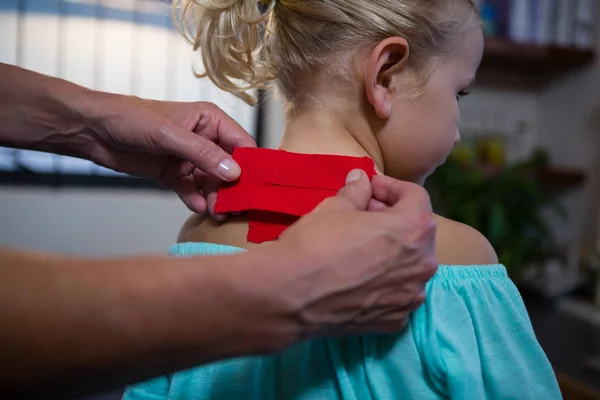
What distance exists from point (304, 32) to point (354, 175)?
0.95 ft

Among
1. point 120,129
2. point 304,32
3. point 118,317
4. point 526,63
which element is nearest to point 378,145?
point 304,32

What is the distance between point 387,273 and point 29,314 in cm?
33

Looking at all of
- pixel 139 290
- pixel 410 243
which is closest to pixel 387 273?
pixel 410 243

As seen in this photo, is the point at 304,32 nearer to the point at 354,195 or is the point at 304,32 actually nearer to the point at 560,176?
the point at 354,195

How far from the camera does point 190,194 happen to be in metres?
0.88

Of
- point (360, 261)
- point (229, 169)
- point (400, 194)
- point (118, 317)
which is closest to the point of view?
point (118, 317)

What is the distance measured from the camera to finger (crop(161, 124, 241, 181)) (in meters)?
0.77

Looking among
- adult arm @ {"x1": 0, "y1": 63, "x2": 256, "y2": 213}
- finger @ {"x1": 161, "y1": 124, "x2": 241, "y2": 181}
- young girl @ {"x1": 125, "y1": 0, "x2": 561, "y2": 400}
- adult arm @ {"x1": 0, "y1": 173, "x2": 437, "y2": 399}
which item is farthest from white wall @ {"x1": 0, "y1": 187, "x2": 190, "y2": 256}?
adult arm @ {"x1": 0, "y1": 173, "x2": 437, "y2": 399}

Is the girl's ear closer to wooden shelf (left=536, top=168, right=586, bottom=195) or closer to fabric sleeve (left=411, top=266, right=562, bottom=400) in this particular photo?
fabric sleeve (left=411, top=266, right=562, bottom=400)

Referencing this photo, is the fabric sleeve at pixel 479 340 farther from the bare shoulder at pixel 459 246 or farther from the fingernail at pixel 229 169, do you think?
the fingernail at pixel 229 169

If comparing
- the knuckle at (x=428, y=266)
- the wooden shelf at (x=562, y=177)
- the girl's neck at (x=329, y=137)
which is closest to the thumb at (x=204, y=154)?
the girl's neck at (x=329, y=137)

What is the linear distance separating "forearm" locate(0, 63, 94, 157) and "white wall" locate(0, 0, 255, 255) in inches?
35.5

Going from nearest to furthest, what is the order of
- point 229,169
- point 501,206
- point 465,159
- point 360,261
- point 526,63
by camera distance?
point 360,261 → point 229,169 → point 501,206 → point 465,159 → point 526,63

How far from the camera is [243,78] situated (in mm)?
984
